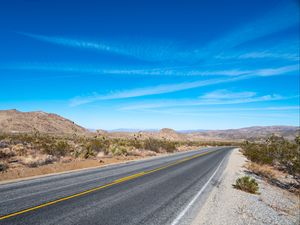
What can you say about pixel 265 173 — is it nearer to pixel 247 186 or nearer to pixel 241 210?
pixel 247 186

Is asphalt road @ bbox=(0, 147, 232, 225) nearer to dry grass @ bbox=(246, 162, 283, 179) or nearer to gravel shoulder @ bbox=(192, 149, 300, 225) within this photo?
gravel shoulder @ bbox=(192, 149, 300, 225)

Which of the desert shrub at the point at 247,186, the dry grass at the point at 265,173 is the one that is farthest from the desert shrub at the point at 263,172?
the desert shrub at the point at 247,186

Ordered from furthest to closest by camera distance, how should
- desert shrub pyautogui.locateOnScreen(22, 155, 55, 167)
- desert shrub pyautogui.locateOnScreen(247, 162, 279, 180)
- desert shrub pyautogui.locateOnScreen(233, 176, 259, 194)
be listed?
desert shrub pyautogui.locateOnScreen(247, 162, 279, 180), desert shrub pyautogui.locateOnScreen(22, 155, 55, 167), desert shrub pyautogui.locateOnScreen(233, 176, 259, 194)

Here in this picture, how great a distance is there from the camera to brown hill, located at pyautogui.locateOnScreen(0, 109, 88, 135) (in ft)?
326

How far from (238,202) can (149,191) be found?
11.8 feet

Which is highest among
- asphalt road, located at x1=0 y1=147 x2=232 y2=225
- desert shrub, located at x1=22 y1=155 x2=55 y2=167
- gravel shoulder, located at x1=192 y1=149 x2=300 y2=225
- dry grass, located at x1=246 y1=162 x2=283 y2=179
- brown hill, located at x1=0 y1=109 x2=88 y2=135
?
brown hill, located at x1=0 y1=109 x2=88 y2=135

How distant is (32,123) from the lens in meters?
108

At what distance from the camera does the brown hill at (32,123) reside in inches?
3912

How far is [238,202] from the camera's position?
9.51 meters

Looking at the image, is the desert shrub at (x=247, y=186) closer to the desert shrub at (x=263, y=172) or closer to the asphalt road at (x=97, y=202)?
the asphalt road at (x=97, y=202)

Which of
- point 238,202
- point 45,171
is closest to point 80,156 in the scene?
point 45,171

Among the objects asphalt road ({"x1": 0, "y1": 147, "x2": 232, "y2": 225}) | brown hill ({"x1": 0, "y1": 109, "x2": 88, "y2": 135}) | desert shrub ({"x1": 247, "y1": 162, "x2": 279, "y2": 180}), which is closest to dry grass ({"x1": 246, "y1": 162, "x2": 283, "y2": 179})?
Answer: desert shrub ({"x1": 247, "y1": 162, "x2": 279, "y2": 180})

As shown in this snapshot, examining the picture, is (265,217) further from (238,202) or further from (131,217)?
(131,217)

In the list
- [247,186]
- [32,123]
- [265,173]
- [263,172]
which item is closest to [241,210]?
[247,186]
